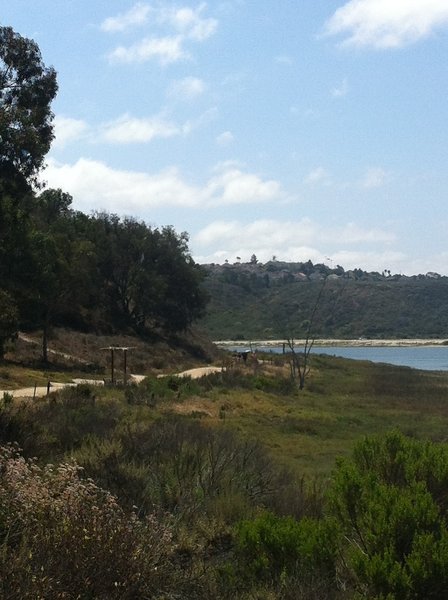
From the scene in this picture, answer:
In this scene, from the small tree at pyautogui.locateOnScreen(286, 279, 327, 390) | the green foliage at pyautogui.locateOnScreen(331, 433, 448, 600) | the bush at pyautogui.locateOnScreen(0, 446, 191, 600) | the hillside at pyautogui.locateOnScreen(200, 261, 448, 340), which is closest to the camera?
the bush at pyautogui.locateOnScreen(0, 446, 191, 600)

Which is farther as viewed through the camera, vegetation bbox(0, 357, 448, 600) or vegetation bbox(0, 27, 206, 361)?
vegetation bbox(0, 27, 206, 361)

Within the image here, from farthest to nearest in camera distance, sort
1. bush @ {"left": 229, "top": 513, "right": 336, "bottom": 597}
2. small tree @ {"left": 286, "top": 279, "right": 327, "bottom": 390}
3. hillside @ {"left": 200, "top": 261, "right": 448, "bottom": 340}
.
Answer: hillside @ {"left": 200, "top": 261, "right": 448, "bottom": 340} < small tree @ {"left": 286, "top": 279, "right": 327, "bottom": 390} < bush @ {"left": 229, "top": 513, "right": 336, "bottom": 597}

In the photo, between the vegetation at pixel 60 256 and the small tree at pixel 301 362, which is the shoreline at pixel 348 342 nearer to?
the vegetation at pixel 60 256

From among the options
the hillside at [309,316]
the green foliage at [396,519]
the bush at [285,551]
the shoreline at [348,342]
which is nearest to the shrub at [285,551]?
the bush at [285,551]

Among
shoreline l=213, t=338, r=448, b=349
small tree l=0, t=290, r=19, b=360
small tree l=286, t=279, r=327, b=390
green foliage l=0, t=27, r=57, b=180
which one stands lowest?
shoreline l=213, t=338, r=448, b=349

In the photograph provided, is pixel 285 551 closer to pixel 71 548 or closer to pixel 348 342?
pixel 71 548

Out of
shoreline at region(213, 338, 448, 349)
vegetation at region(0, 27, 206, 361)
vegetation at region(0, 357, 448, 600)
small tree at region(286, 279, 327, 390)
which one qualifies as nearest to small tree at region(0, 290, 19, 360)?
vegetation at region(0, 27, 206, 361)

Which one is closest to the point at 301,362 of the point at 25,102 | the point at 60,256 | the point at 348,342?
the point at 60,256

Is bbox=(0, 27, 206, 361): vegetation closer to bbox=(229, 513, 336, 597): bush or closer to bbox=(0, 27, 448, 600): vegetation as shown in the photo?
bbox=(0, 27, 448, 600): vegetation

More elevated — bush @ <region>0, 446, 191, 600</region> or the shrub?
bush @ <region>0, 446, 191, 600</region>

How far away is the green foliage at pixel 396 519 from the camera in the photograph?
205 inches

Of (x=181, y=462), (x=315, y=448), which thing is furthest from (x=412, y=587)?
(x=315, y=448)

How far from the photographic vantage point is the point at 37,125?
23.7m

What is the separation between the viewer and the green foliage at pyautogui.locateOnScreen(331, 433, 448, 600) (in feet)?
17.1
